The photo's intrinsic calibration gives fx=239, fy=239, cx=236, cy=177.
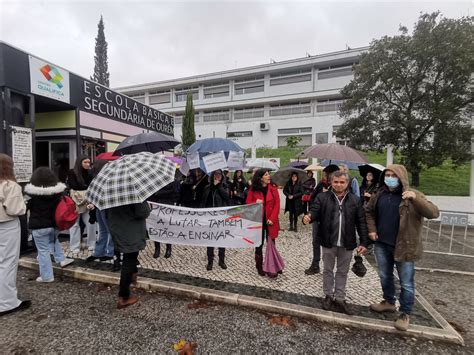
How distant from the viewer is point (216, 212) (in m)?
4.14

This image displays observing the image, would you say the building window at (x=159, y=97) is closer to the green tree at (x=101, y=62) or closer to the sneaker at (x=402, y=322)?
the green tree at (x=101, y=62)

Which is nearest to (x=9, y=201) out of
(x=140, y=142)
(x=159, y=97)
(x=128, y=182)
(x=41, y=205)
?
(x=41, y=205)

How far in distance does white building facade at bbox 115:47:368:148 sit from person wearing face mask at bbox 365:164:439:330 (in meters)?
23.8

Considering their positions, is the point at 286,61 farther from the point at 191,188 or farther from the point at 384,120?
the point at 191,188

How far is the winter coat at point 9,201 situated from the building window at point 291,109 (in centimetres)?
2903

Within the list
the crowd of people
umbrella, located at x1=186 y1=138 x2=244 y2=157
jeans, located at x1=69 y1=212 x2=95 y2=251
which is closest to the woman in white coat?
the crowd of people

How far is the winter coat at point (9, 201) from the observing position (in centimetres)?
285

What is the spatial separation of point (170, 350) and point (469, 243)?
8.31 m

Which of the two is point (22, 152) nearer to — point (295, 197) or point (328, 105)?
point (295, 197)

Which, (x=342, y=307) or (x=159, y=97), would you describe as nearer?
(x=342, y=307)

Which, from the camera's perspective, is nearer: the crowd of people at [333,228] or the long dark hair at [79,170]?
the crowd of people at [333,228]

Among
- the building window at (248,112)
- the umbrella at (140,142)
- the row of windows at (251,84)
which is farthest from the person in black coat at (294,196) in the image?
the building window at (248,112)

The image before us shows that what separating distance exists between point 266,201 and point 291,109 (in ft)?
90.4

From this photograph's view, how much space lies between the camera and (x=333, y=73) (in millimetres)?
27031
